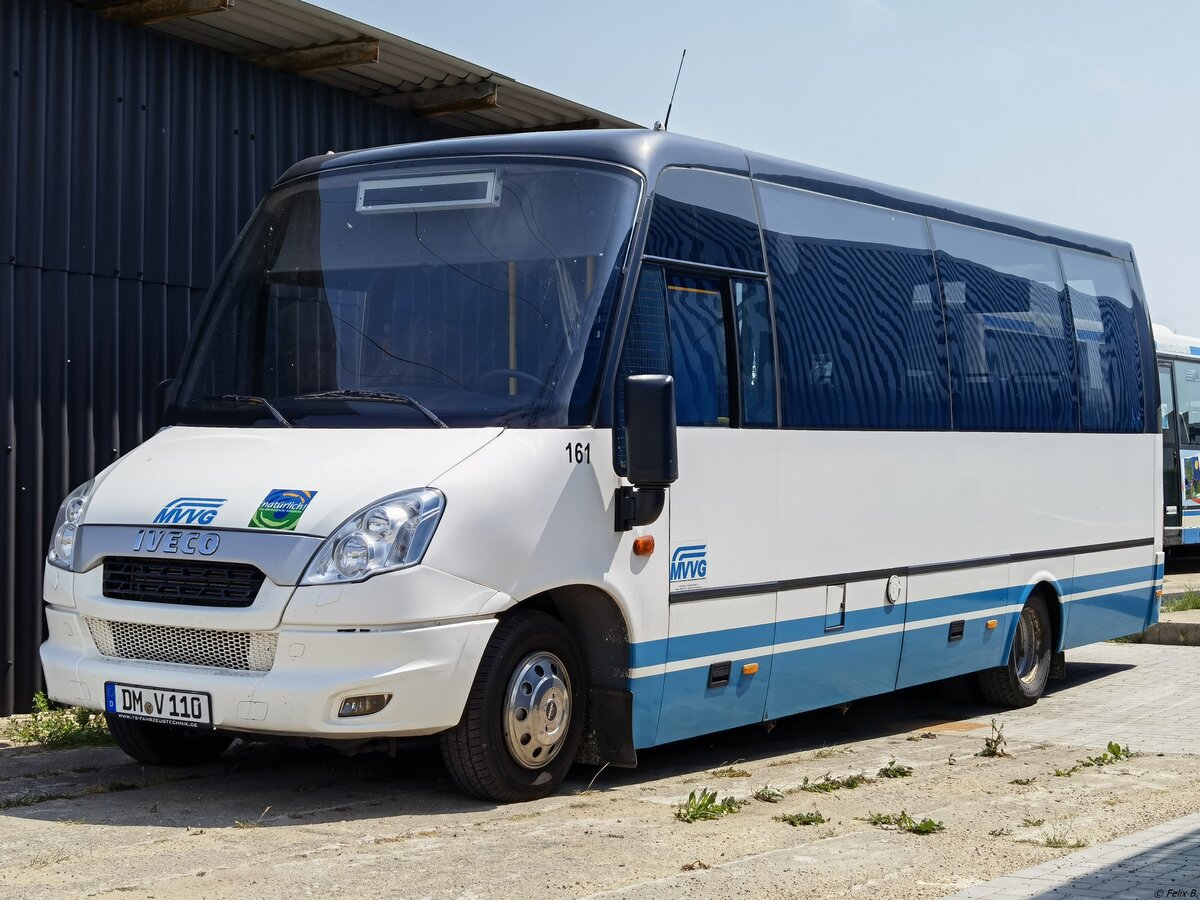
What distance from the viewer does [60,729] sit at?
9641 mm

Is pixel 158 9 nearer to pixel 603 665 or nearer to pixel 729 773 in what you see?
pixel 603 665

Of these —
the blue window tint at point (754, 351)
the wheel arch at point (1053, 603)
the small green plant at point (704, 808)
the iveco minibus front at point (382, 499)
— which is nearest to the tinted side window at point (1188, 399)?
the wheel arch at point (1053, 603)

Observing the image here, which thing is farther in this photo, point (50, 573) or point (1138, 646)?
point (1138, 646)

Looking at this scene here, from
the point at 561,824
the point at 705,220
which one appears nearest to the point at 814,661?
the point at 705,220

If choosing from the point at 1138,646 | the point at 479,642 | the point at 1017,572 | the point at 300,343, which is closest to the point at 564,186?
the point at 300,343

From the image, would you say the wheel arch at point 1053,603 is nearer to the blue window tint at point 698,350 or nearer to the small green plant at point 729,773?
the small green plant at point 729,773

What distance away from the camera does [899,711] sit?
467 inches

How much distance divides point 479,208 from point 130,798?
3.17m

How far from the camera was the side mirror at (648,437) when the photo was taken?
7.66 m

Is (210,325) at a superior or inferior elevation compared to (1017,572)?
superior

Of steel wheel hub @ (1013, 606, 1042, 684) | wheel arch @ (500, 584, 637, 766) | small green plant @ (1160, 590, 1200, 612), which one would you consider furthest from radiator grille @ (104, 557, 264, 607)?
small green plant @ (1160, 590, 1200, 612)

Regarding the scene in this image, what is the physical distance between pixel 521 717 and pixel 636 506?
1.14 meters

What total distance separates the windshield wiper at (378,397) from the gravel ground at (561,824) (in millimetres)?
1726

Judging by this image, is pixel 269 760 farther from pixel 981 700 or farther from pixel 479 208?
pixel 981 700
